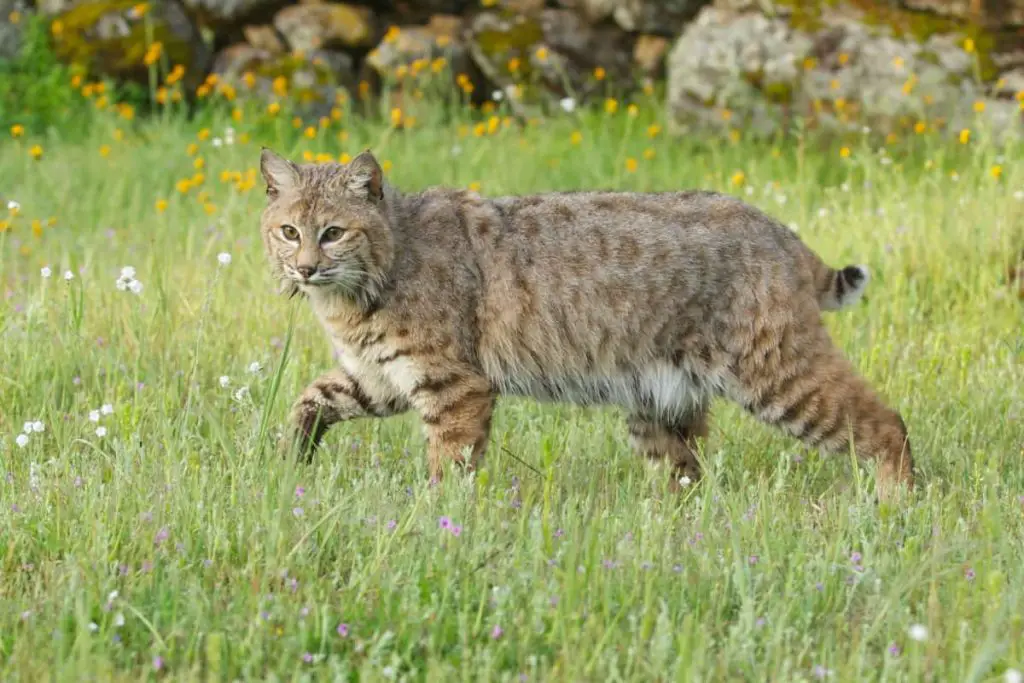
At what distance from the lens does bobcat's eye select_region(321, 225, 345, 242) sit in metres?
4.81

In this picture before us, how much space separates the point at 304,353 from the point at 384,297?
130 centimetres

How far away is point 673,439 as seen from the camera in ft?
17.4

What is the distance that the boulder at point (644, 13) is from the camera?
1038 cm

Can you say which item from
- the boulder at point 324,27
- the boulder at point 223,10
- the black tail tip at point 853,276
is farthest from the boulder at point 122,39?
the black tail tip at point 853,276

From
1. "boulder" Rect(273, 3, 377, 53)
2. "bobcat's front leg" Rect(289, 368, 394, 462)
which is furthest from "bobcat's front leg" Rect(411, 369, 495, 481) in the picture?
"boulder" Rect(273, 3, 377, 53)

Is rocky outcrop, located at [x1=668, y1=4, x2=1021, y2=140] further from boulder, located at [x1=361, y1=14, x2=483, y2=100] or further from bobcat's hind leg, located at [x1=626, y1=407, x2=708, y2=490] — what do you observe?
bobcat's hind leg, located at [x1=626, y1=407, x2=708, y2=490]

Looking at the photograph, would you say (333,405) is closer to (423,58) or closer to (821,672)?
(821,672)

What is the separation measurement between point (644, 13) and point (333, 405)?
6241 mm

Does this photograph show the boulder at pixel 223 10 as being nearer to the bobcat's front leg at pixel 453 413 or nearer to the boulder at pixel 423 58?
the boulder at pixel 423 58

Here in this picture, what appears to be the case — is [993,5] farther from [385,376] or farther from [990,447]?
[385,376]

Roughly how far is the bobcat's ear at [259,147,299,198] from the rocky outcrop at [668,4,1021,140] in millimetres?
4823

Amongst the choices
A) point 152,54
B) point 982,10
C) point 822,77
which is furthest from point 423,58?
point 982,10

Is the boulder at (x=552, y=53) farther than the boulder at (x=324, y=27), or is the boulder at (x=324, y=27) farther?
the boulder at (x=324, y=27)

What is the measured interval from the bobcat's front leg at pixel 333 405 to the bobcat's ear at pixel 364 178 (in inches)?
25.6
